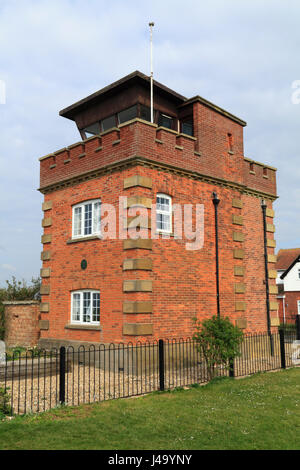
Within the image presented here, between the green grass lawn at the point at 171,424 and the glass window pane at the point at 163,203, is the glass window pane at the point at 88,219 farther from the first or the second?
the green grass lawn at the point at 171,424

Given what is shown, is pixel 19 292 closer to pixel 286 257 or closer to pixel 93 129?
pixel 93 129

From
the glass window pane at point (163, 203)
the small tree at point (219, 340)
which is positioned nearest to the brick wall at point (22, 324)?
the glass window pane at point (163, 203)

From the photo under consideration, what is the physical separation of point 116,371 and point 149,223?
16.4 ft

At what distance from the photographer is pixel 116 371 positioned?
1345 cm

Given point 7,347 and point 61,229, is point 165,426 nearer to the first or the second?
point 61,229

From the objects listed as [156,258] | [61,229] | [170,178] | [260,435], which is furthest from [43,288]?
[260,435]

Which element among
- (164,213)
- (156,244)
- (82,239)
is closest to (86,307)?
(82,239)

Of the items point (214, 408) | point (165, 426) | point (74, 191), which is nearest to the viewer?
point (165, 426)

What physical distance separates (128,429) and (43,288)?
11.1 metres

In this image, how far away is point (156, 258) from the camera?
1402 centimetres

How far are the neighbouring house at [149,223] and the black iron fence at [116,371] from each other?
2.49 feet

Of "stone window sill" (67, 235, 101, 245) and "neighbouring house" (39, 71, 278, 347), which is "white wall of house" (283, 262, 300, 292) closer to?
"neighbouring house" (39, 71, 278, 347)

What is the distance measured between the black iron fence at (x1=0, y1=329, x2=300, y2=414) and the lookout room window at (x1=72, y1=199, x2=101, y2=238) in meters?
4.49

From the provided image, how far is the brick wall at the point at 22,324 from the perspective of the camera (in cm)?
1842
